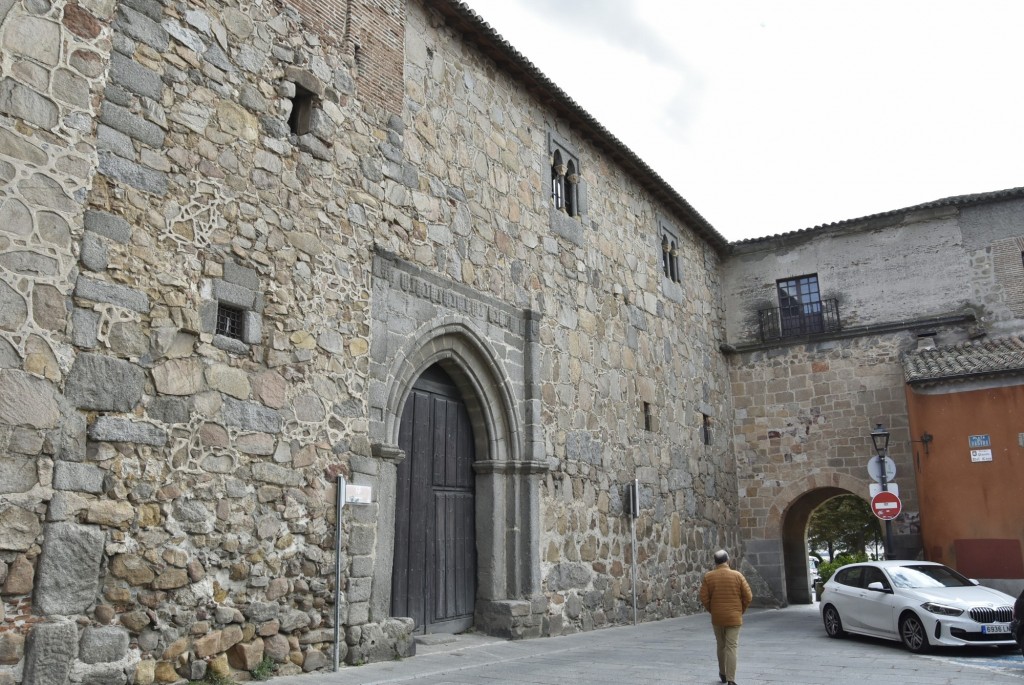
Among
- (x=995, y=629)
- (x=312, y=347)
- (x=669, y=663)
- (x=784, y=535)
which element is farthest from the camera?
(x=784, y=535)

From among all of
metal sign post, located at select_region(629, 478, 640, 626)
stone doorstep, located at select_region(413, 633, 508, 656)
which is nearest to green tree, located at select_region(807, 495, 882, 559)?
metal sign post, located at select_region(629, 478, 640, 626)

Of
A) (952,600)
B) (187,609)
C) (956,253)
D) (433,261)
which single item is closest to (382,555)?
(187,609)

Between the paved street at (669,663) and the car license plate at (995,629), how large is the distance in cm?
25

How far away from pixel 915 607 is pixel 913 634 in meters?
0.29

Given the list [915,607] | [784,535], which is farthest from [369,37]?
[784,535]

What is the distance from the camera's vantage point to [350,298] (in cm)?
816

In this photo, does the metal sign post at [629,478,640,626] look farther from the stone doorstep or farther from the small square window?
the small square window

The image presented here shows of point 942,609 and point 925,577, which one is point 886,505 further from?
point 942,609

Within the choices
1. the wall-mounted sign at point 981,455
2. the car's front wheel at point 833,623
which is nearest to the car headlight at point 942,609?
the car's front wheel at point 833,623

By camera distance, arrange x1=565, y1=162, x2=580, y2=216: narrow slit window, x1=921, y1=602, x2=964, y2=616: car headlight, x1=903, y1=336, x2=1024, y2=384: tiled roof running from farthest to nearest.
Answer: x1=903, y1=336, x2=1024, y2=384: tiled roof → x1=565, y1=162, x2=580, y2=216: narrow slit window → x1=921, y1=602, x2=964, y2=616: car headlight

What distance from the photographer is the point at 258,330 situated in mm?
7176

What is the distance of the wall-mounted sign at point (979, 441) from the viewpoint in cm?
1282

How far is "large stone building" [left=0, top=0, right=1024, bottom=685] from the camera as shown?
5738mm

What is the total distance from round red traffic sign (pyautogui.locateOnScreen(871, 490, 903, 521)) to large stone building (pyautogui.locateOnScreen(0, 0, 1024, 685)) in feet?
11.1
